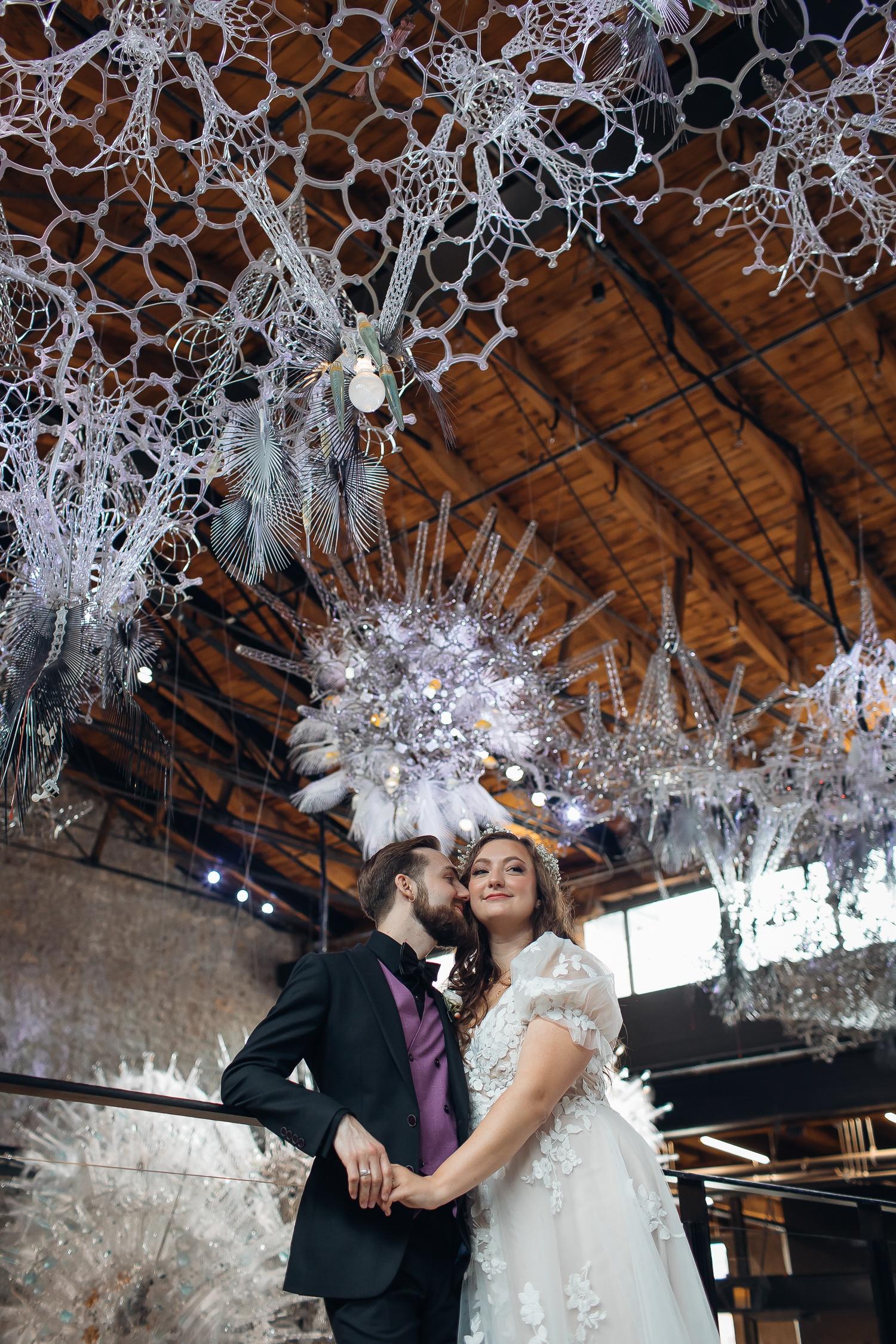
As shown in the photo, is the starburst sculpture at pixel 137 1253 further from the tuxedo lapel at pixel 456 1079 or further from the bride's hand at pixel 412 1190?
the bride's hand at pixel 412 1190

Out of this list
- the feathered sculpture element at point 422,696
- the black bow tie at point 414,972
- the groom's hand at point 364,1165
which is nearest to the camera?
the groom's hand at point 364,1165

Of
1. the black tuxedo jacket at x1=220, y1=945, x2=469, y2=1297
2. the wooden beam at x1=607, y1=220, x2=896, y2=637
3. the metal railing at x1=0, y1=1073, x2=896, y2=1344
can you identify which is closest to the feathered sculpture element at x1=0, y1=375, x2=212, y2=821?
the metal railing at x1=0, y1=1073, x2=896, y2=1344

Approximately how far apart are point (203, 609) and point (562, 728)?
4292 mm

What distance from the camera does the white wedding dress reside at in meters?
1.92

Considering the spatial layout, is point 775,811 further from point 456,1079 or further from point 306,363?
point 456,1079

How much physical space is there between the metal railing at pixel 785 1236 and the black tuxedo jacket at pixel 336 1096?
742 millimetres

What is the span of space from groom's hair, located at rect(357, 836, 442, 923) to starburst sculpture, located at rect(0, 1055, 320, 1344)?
0.72 metres

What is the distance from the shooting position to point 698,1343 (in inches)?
78.0

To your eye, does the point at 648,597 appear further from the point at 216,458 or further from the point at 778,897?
the point at 216,458

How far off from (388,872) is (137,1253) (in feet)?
3.85

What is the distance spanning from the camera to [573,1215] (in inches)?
78.8

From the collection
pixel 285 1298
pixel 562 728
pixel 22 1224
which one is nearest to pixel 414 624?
pixel 562 728

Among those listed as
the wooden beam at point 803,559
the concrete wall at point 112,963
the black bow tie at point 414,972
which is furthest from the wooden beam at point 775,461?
the concrete wall at point 112,963

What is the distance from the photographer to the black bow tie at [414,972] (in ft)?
7.16
